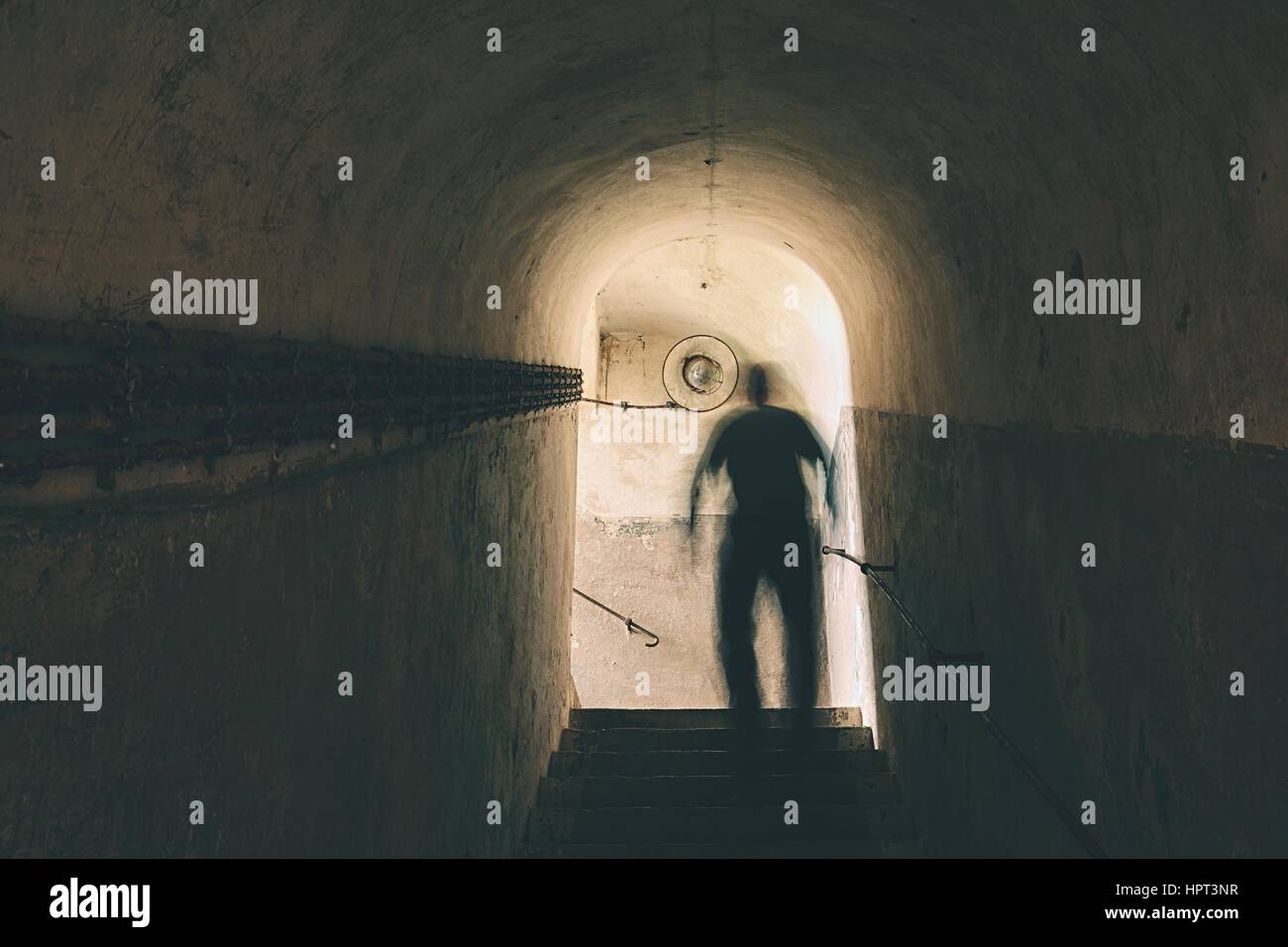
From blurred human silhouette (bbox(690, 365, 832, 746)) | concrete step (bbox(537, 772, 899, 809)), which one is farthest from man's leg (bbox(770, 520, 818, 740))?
concrete step (bbox(537, 772, 899, 809))

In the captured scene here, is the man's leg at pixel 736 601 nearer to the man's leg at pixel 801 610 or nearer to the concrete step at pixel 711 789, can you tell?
the man's leg at pixel 801 610

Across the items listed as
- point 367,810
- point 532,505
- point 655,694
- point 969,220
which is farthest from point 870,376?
point 655,694

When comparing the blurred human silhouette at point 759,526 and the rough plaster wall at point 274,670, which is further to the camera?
the blurred human silhouette at point 759,526

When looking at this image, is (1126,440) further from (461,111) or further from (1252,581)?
(461,111)

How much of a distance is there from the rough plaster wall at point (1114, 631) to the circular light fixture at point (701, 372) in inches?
292

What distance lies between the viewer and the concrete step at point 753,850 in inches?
261

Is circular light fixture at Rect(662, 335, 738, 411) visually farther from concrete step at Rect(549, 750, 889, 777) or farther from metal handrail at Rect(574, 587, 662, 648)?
concrete step at Rect(549, 750, 889, 777)

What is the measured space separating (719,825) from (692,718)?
2.18 meters

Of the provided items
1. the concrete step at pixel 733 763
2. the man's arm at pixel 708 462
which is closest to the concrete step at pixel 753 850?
the concrete step at pixel 733 763

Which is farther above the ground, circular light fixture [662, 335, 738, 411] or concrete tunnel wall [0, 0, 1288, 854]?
circular light fixture [662, 335, 738, 411]

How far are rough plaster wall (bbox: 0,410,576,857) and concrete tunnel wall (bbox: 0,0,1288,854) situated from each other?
0.02m

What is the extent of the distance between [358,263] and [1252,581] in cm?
277

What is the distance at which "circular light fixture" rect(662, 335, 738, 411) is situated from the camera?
43.8 ft

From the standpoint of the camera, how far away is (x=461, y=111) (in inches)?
151
